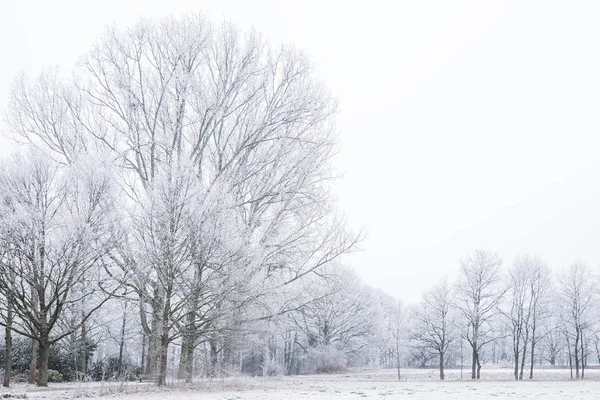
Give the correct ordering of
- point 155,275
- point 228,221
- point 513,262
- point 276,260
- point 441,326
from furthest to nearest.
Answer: point 513,262 < point 441,326 < point 276,260 < point 155,275 < point 228,221

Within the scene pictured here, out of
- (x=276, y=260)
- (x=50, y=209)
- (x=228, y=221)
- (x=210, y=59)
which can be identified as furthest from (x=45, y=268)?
(x=210, y=59)

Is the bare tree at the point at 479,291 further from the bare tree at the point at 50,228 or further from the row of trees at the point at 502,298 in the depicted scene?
the bare tree at the point at 50,228

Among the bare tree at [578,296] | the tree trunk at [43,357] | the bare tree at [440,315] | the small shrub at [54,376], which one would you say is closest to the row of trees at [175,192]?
the tree trunk at [43,357]

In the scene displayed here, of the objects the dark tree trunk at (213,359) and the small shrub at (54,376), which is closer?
the dark tree trunk at (213,359)

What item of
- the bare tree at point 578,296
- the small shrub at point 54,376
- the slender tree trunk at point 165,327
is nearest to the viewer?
the slender tree trunk at point 165,327

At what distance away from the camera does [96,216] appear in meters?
13.9

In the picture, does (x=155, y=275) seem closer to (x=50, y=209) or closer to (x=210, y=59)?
(x=50, y=209)

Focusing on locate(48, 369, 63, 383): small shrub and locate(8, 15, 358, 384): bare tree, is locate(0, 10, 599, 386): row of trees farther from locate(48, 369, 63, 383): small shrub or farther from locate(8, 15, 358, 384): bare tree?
locate(48, 369, 63, 383): small shrub

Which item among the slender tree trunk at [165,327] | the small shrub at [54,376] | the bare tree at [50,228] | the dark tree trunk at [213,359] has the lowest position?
the small shrub at [54,376]

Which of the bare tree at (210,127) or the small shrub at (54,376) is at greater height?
the bare tree at (210,127)

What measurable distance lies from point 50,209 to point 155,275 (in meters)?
3.58

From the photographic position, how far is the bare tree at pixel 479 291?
40.1 meters

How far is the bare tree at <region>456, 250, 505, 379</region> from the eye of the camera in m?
40.1

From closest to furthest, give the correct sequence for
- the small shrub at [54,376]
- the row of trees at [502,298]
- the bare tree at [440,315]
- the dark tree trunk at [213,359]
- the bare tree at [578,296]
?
the dark tree trunk at [213,359]
the small shrub at [54,376]
the row of trees at [502,298]
the bare tree at [440,315]
the bare tree at [578,296]
